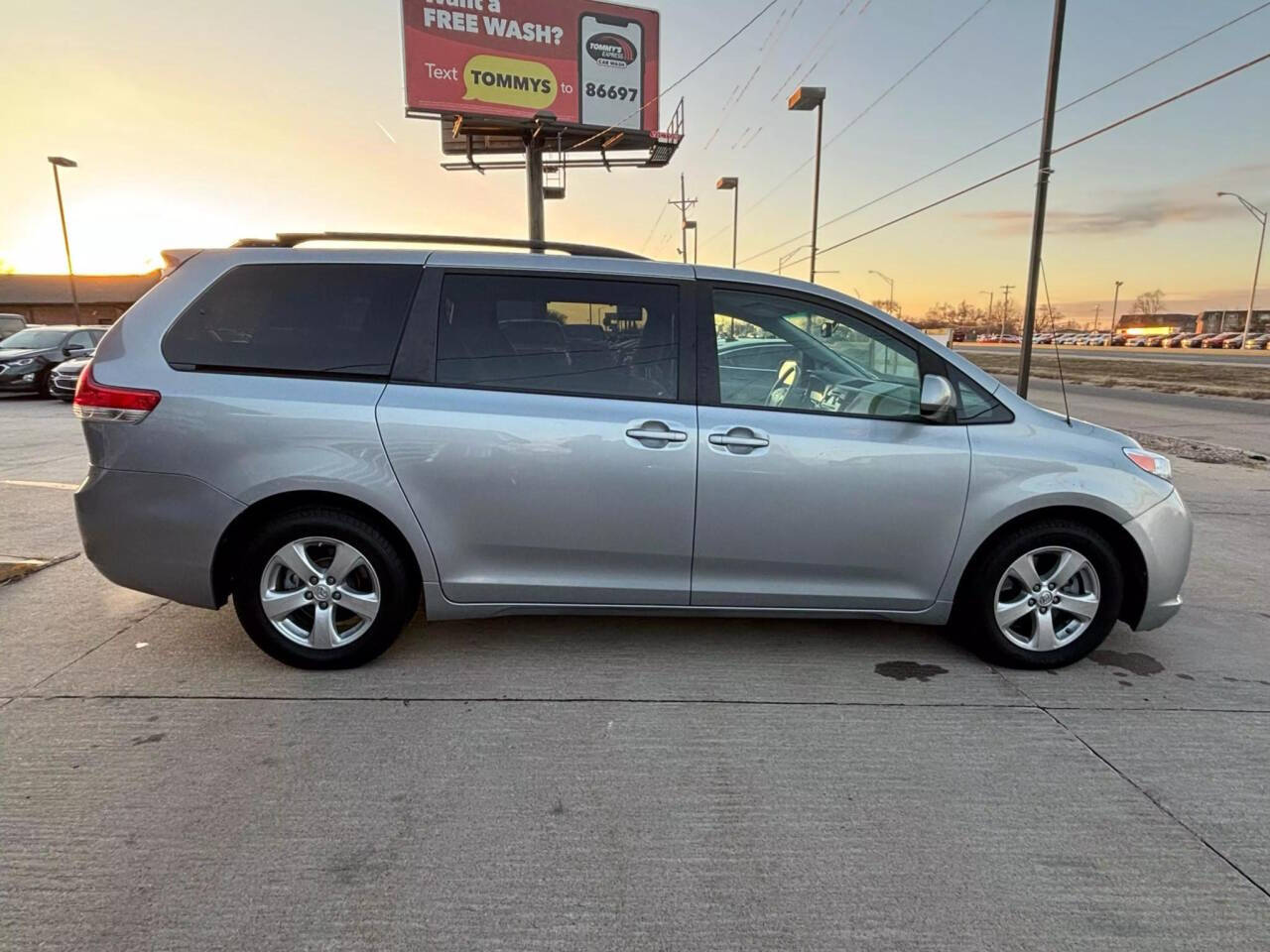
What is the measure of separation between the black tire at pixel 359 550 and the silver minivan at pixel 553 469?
0.04 ft

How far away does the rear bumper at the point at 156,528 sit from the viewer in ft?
10.7

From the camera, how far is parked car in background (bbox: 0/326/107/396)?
1578 cm

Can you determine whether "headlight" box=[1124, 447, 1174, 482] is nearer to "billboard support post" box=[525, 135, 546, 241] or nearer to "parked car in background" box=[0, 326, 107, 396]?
"parked car in background" box=[0, 326, 107, 396]

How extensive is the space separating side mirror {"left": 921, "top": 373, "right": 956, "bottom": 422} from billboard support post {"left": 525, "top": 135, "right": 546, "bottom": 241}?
2611 centimetres

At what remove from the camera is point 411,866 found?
7.29 ft

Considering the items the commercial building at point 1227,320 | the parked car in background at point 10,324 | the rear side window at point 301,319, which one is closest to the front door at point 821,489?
the rear side window at point 301,319

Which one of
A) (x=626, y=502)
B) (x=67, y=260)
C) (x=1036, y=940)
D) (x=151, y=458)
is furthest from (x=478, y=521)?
(x=67, y=260)

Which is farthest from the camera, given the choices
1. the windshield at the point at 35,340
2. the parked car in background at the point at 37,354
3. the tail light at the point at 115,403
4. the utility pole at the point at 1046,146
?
the windshield at the point at 35,340

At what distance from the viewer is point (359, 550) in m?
3.31

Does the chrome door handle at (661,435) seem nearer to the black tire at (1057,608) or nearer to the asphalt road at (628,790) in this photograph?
the asphalt road at (628,790)

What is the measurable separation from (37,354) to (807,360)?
18.6m

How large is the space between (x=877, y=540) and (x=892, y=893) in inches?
62.3

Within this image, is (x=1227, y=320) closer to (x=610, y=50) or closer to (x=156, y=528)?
(x=610, y=50)

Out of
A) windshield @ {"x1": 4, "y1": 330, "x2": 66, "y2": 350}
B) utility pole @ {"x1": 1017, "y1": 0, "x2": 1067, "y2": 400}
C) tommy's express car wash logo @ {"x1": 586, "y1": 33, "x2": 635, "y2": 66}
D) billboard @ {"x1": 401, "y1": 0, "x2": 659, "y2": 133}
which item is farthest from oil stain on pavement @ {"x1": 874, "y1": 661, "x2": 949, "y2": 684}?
tommy's express car wash logo @ {"x1": 586, "y1": 33, "x2": 635, "y2": 66}
